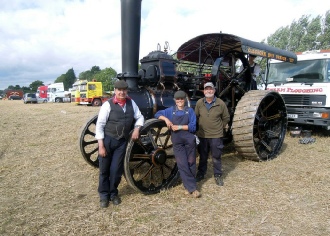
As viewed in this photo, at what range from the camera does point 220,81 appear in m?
5.15

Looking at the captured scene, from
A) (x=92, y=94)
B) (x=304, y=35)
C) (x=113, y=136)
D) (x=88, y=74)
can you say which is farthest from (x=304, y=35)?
(x=88, y=74)

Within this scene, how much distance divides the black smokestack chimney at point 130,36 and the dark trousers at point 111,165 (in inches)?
45.3

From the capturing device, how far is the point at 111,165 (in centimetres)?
314

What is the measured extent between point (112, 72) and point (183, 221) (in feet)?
183

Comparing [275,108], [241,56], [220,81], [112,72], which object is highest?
[112,72]

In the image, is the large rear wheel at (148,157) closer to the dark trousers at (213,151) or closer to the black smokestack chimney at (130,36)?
the dark trousers at (213,151)

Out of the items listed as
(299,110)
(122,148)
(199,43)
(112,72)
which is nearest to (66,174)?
(122,148)

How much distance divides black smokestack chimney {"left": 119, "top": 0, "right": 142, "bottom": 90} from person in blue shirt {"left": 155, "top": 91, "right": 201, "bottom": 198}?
2.90 feet

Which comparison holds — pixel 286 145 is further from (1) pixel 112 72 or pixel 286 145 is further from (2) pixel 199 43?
(1) pixel 112 72

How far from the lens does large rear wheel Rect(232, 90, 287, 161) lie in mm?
4337

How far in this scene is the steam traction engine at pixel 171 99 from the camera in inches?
136

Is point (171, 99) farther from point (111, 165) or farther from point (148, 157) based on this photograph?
point (111, 165)

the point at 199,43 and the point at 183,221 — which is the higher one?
the point at 199,43

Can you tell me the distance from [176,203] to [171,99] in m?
1.67
